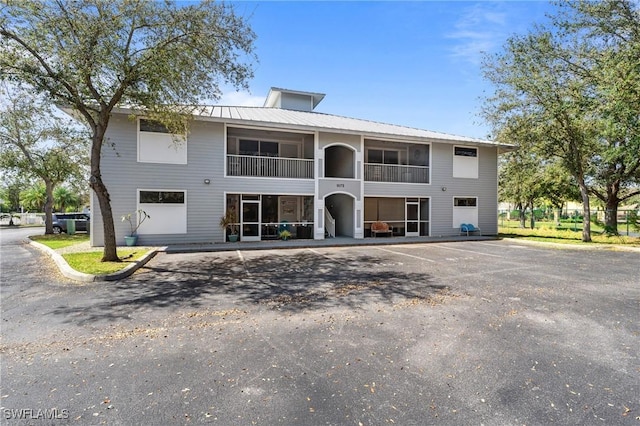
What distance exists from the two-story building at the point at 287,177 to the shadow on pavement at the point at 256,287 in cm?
520

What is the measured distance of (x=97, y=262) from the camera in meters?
9.18

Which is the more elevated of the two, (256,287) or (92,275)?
(92,275)

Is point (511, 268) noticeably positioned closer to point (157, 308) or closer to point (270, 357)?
point (270, 357)

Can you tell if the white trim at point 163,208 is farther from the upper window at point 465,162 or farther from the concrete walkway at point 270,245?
the upper window at point 465,162

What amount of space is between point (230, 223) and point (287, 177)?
12.3 feet

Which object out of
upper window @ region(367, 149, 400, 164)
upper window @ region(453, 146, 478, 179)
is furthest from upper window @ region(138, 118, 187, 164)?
upper window @ region(453, 146, 478, 179)

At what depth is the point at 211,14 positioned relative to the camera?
9.57m

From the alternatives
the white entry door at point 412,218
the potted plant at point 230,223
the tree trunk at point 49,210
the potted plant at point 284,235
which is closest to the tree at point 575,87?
the white entry door at point 412,218

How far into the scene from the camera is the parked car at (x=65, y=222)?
22.5 meters

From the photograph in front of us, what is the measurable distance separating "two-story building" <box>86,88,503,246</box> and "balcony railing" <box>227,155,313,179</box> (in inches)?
2.1

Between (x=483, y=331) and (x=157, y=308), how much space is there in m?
5.33

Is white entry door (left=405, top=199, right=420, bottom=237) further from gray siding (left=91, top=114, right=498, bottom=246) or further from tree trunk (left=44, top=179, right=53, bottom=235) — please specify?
tree trunk (left=44, top=179, right=53, bottom=235)

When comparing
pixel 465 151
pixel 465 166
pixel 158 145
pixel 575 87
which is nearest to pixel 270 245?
pixel 158 145

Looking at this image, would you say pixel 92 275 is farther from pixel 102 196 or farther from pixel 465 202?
pixel 465 202
